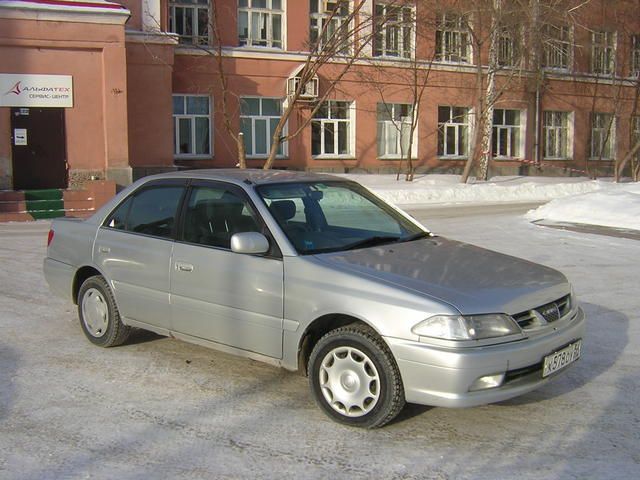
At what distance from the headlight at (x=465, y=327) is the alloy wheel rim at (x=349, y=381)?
0.42m

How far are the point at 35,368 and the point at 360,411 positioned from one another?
2750 millimetres

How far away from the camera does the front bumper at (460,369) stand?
409 centimetres

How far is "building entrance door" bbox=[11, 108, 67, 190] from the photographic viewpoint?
19156 mm

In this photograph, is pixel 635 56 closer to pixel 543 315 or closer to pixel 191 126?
pixel 191 126

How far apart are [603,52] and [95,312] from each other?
3228 centimetres

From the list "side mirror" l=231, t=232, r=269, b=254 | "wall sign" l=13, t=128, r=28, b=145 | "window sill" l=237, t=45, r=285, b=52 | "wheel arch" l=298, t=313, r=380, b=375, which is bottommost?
"wheel arch" l=298, t=313, r=380, b=375

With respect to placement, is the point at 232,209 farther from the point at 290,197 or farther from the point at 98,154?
the point at 98,154

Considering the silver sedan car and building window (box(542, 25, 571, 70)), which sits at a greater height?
building window (box(542, 25, 571, 70))

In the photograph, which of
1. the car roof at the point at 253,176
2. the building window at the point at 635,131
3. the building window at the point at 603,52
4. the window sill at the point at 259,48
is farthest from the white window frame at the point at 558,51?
the car roof at the point at 253,176

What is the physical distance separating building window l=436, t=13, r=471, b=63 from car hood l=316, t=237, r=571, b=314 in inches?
877

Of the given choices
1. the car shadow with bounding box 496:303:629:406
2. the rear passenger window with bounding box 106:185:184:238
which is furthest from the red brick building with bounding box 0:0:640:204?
the car shadow with bounding box 496:303:629:406

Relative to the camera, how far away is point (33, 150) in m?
19.3

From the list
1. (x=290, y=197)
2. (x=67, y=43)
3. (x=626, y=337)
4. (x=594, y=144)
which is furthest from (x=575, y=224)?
(x=594, y=144)

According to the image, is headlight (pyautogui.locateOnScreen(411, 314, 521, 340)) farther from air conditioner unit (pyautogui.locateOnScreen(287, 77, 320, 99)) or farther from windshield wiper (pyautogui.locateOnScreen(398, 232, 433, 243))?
air conditioner unit (pyautogui.locateOnScreen(287, 77, 320, 99))
